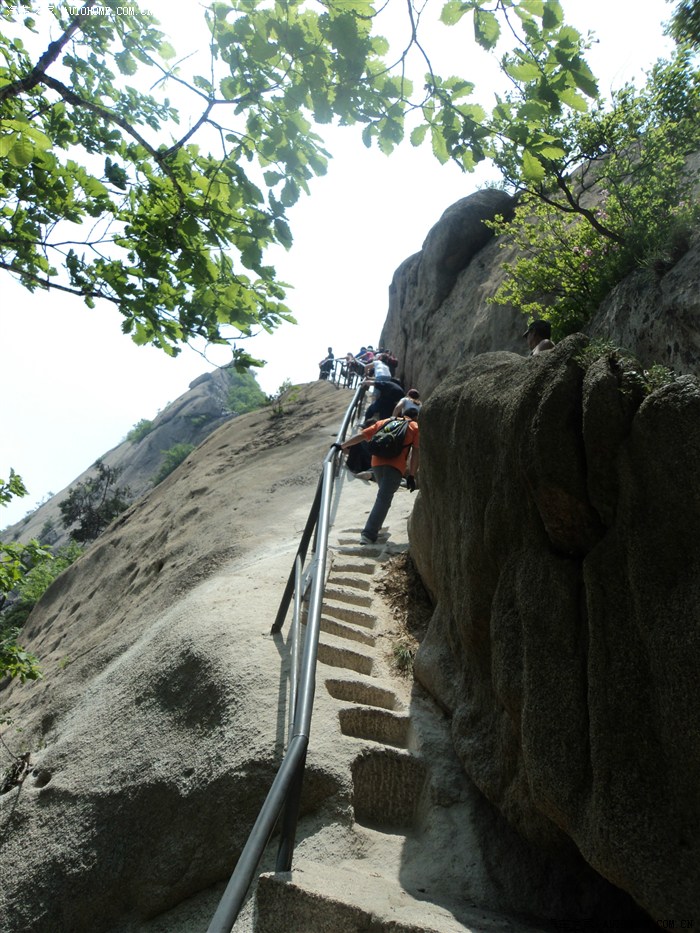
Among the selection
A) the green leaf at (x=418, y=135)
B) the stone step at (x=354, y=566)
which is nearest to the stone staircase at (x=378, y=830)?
the stone step at (x=354, y=566)

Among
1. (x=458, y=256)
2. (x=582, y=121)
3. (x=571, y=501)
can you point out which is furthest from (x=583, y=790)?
(x=458, y=256)

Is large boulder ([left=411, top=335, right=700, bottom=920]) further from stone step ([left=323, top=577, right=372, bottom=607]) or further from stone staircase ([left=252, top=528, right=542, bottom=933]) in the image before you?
stone step ([left=323, top=577, right=372, bottom=607])

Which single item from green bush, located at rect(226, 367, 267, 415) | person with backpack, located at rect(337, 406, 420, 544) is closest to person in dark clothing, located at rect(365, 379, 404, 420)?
person with backpack, located at rect(337, 406, 420, 544)

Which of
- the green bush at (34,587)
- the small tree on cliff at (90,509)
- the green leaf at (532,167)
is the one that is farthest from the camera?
the small tree on cliff at (90,509)

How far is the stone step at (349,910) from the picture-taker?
7.98 ft

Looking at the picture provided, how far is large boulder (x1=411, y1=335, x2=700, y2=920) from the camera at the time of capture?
7.03 ft

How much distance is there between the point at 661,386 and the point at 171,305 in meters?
3.94

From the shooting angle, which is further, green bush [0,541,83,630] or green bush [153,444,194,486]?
green bush [153,444,194,486]

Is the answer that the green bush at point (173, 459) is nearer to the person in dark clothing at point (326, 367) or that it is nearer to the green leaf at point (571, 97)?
the person in dark clothing at point (326, 367)

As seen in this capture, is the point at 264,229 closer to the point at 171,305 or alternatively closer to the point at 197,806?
the point at 171,305

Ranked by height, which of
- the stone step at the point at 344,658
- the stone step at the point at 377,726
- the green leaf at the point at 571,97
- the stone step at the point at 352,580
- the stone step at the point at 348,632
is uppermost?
the green leaf at the point at 571,97

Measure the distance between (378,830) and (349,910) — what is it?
1.00m

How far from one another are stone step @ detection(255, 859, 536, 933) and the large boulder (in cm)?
46

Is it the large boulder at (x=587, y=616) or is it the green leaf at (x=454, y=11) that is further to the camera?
the green leaf at (x=454, y=11)
